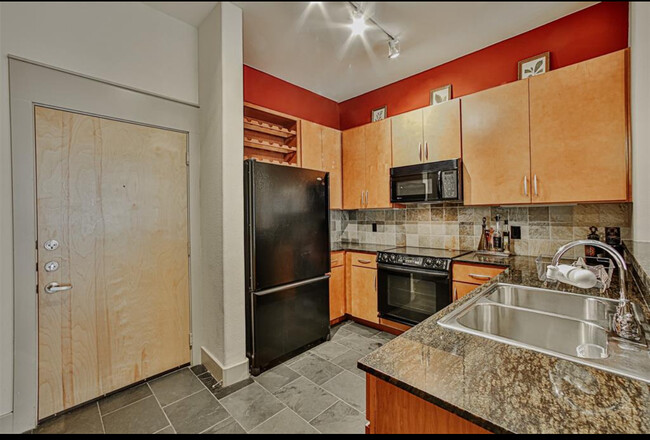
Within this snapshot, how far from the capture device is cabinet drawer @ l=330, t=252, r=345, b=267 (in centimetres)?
280

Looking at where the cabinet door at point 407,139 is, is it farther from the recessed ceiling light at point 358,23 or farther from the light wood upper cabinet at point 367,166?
the recessed ceiling light at point 358,23

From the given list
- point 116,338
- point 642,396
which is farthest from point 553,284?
point 116,338

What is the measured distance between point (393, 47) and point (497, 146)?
2.13m

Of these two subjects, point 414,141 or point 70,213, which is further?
point 414,141

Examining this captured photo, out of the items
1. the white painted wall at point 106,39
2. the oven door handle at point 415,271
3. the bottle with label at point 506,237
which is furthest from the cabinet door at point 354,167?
the white painted wall at point 106,39

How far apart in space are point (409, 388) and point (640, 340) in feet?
2.28

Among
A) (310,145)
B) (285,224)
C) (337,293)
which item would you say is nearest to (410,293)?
(337,293)

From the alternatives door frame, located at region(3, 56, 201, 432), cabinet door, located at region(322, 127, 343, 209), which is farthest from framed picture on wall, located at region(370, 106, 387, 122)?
door frame, located at region(3, 56, 201, 432)

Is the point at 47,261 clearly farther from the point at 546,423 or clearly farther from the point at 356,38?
the point at 546,423

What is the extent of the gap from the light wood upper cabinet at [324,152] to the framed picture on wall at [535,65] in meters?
1.71

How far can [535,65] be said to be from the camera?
2.05 meters

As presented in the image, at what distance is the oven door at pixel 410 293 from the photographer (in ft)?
7.38

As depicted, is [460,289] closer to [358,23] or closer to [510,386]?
[510,386]
